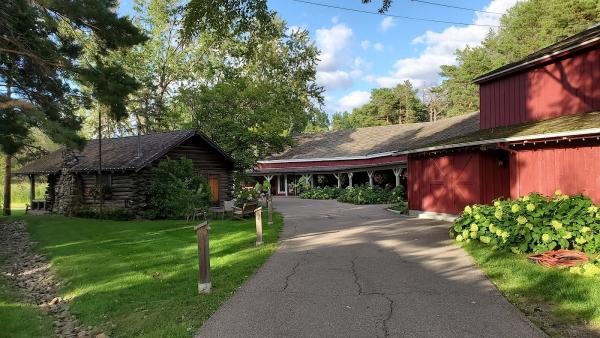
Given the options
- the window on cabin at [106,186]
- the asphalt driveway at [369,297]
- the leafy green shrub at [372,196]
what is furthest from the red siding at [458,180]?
the window on cabin at [106,186]

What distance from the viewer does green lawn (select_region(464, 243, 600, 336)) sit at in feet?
18.2

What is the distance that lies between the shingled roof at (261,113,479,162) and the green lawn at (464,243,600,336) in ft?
74.6

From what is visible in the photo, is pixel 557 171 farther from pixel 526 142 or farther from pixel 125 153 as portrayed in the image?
pixel 125 153

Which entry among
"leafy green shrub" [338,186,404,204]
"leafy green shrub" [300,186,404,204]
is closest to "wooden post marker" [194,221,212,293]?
"leafy green shrub" [300,186,404,204]

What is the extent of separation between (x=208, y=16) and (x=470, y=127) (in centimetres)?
2497

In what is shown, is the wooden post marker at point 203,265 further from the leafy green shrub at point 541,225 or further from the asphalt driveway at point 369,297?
the leafy green shrub at point 541,225

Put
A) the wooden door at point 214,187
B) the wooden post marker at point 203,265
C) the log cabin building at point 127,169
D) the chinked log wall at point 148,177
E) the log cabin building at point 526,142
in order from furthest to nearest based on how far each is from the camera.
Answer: the wooden door at point 214,187 → the log cabin building at point 127,169 → the chinked log wall at point 148,177 → the log cabin building at point 526,142 → the wooden post marker at point 203,265

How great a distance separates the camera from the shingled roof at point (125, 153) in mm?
22422

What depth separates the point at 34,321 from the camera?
7180 millimetres

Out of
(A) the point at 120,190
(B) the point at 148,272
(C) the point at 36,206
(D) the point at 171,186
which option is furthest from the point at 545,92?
(C) the point at 36,206

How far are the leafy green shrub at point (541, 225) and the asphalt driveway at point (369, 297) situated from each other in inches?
34.2

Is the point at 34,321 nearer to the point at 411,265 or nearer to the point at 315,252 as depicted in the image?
the point at 315,252

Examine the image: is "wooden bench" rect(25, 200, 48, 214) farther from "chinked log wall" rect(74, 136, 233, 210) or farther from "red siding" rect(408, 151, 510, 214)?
"red siding" rect(408, 151, 510, 214)

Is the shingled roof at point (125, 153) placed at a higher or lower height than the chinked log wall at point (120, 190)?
higher
